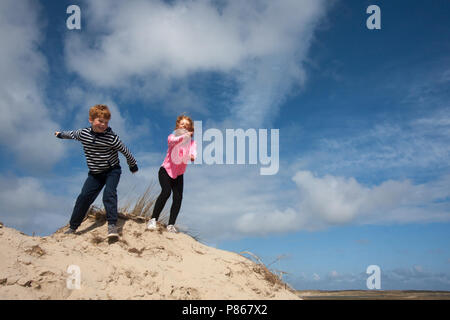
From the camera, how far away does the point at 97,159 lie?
5184mm

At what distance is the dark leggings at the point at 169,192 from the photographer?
5613 millimetres

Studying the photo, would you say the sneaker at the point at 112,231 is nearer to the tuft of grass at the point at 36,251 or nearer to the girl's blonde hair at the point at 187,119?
the tuft of grass at the point at 36,251

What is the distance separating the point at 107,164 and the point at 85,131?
0.61m

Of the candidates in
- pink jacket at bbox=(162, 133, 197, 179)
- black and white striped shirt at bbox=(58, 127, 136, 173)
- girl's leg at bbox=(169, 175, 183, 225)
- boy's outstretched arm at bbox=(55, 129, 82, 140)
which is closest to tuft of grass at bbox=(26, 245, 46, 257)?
black and white striped shirt at bbox=(58, 127, 136, 173)

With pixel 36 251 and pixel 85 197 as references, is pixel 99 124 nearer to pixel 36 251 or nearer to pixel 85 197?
pixel 85 197

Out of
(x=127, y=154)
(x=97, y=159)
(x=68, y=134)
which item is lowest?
(x=97, y=159)

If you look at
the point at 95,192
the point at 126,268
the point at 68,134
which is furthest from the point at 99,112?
the point at 126,268

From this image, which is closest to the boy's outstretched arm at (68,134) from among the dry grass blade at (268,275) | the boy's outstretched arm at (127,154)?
the boy's outstretched arm at (127,154)

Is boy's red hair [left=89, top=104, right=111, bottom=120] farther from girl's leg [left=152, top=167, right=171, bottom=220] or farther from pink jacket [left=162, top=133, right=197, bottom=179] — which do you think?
girl's leg [left=152, top=167, right=171, bottom=220]

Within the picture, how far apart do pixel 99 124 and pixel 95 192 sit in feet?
3.46

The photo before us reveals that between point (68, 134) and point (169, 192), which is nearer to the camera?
point (68, 134)
